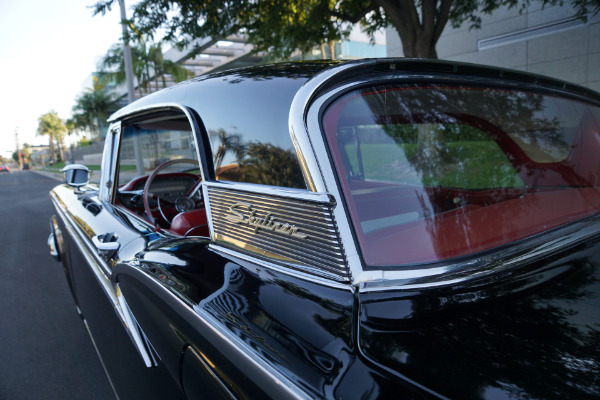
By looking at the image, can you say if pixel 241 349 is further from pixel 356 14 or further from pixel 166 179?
pixel 356 14

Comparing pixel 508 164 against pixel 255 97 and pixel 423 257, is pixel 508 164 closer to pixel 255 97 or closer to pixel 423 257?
pixel 423 257

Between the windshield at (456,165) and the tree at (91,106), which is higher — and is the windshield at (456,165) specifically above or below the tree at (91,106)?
below

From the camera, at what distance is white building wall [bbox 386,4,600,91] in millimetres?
10445

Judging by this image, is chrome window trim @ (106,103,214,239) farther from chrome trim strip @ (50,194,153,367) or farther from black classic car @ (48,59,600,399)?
chrome trim strip @ (50,194,153,367)

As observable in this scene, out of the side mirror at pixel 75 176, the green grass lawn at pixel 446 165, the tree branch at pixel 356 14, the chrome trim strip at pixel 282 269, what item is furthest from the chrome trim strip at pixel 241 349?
the tree branch at pixel 356 14

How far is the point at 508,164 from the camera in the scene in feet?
6.21

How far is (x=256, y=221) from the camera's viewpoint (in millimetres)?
1106

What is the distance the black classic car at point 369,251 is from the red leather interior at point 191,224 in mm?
259

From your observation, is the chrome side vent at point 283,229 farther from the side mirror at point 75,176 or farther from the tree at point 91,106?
the tree at point 91,106

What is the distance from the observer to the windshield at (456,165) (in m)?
1.04

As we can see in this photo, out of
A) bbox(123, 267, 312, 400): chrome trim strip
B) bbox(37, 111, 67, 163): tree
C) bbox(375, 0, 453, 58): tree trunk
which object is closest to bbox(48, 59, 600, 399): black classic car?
bbox(123, 267, 312, 400): chrome trim strip

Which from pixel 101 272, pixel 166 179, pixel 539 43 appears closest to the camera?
pixel 101 272

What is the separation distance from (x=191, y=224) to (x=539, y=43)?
505 inches

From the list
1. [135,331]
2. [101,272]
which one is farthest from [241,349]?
[101,272]
